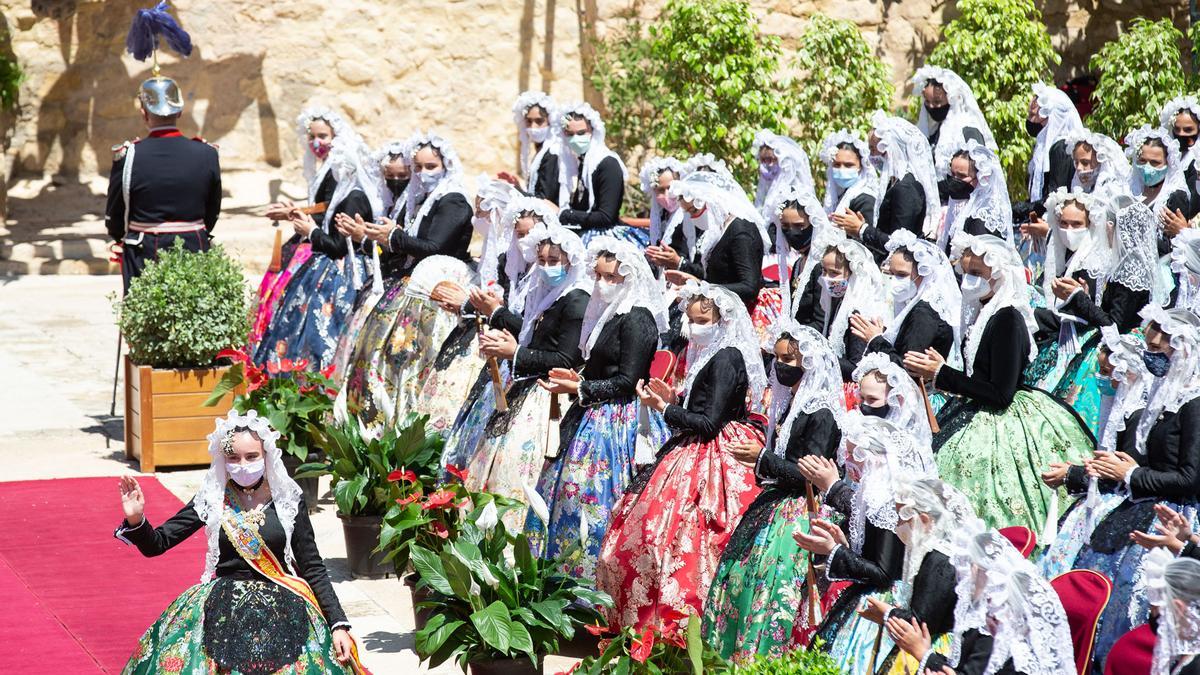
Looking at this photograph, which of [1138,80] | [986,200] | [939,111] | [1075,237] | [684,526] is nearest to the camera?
[684,526]

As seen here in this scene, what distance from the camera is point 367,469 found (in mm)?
7543

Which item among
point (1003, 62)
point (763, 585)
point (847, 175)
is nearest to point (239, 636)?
point (763, 585)

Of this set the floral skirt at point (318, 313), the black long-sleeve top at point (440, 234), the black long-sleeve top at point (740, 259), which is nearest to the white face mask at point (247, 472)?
the black long-sleeve top at point (740, 259)

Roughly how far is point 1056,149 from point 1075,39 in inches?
289

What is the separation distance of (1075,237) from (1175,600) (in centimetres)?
442

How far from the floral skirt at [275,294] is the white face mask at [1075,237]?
4633mm

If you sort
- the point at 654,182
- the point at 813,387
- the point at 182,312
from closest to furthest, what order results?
1. the point at 813,387
2. the point at 182,312
3. the point at 654,182

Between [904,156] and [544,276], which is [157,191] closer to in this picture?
[544,276]

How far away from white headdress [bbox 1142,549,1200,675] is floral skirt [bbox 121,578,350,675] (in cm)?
241

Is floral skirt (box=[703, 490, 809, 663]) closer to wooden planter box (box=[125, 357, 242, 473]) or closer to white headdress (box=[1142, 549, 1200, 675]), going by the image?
white headdress (box=[1142, 549, 1200, 675])

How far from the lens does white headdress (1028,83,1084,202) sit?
11.1m

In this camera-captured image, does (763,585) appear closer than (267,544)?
No

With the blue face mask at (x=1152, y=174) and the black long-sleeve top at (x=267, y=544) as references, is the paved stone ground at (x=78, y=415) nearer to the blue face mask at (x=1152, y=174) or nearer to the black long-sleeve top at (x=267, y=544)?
the black long-sleeve top at (x=267, y=544)

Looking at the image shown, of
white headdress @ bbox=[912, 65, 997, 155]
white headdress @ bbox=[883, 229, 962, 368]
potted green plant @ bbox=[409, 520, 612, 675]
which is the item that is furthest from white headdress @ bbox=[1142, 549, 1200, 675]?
white headdress @ bbox=[912, 65, 997, 155]
